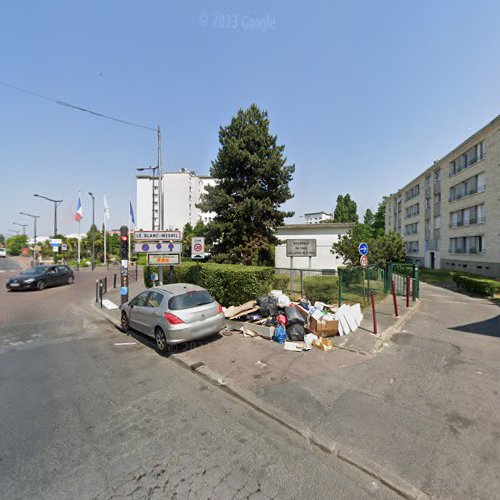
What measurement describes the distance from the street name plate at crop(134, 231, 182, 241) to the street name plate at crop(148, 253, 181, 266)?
0.62m

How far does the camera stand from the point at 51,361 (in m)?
5.71

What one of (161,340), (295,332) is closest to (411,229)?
(295,332)

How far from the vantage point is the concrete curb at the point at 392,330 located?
243 inches

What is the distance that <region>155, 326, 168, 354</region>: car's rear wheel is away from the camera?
19.6 ft

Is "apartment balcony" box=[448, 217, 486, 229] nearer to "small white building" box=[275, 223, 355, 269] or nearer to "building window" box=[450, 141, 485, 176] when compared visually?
"building window" box=[450, 141, 485, 176]

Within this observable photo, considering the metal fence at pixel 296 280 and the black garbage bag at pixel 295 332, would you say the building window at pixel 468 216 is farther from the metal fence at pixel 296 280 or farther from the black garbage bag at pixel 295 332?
the black garbage bag at pixel 295 332

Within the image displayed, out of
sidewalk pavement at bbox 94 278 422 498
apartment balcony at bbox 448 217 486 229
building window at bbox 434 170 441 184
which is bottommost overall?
sidewalk pavement at bbox 94 278 422 498

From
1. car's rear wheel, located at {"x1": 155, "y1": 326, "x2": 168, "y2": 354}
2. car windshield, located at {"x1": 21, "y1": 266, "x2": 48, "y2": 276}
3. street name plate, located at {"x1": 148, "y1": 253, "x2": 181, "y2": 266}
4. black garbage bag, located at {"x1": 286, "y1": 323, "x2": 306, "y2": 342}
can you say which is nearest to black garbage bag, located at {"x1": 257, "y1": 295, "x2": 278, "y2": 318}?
black garbage bag, located at {"x1": 286, "y1": 323, "x2": 306, "y2": 342}

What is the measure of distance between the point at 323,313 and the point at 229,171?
1248 cm

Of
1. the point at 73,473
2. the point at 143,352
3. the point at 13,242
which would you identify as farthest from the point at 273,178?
the point at 13,242

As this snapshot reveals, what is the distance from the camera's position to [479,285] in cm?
1352

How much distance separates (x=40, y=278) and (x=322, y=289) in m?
16.2

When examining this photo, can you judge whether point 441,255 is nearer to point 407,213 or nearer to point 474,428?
point 407,213

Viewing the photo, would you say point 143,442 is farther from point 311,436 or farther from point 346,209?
point 346,209
